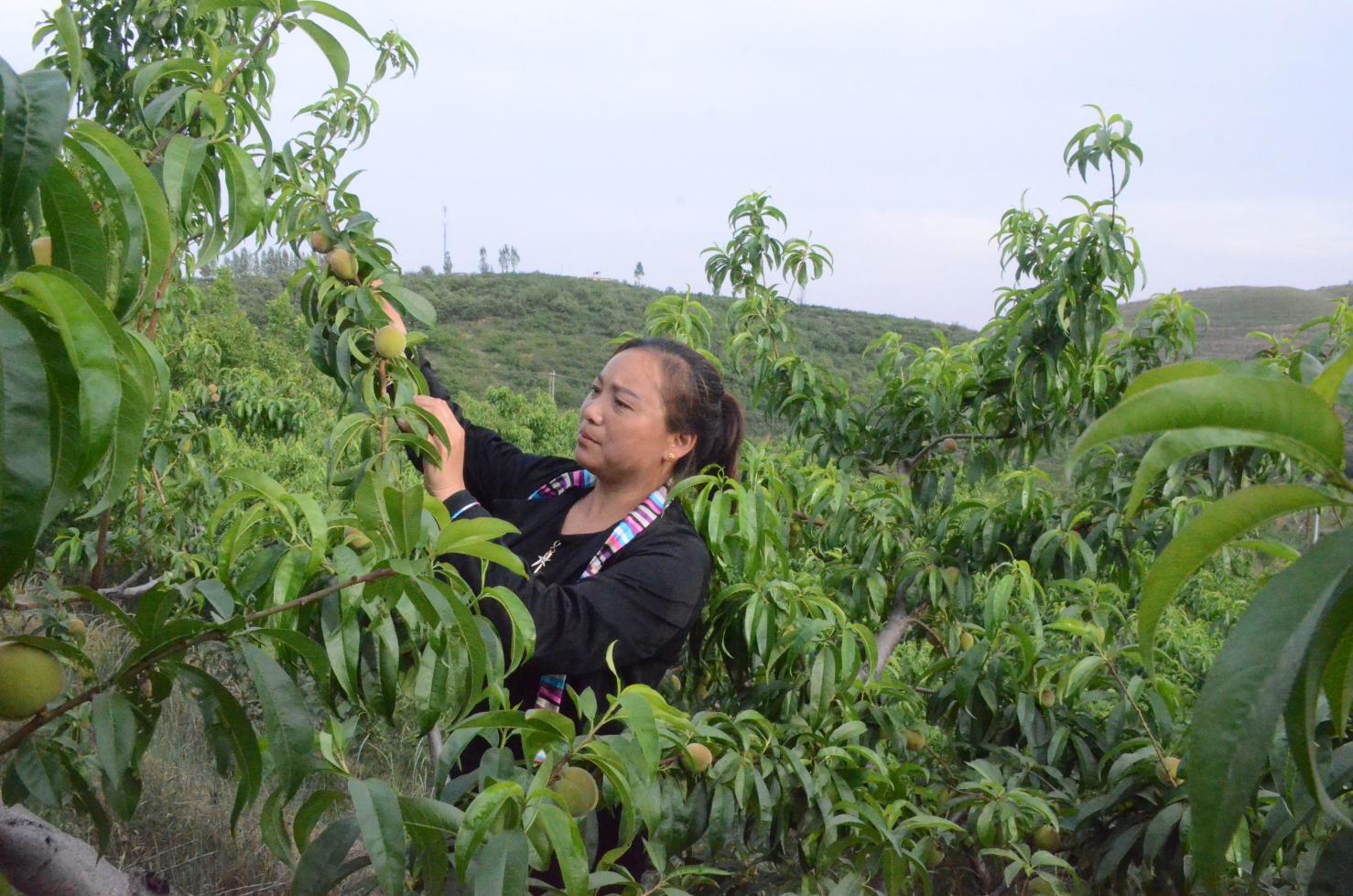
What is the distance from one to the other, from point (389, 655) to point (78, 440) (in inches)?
24.7

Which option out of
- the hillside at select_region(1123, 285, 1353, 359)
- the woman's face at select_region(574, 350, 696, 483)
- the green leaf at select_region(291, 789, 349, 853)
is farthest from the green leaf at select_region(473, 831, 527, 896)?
the hillside at select_region(1123, 285, 1353, 359)

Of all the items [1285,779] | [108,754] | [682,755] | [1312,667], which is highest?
[1312,667]

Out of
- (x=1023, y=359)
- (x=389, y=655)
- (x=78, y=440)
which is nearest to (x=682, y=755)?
(x=389, y=655)

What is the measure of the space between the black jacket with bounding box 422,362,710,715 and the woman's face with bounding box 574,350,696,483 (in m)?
0.12

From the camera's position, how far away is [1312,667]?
1.56 ft

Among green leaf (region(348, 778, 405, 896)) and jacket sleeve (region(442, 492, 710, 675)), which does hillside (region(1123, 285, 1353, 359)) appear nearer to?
jacket sleeve (region(442, 492, 710, 675))

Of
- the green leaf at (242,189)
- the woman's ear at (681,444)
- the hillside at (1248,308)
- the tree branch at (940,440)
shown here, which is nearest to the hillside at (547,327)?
the hillside at (1248,308)

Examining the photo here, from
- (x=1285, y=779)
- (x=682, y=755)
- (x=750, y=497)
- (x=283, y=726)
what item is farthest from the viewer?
(x=750, y=497)

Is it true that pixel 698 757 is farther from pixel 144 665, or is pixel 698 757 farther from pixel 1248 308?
pixel 1248 308

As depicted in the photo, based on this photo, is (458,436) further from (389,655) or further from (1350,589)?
(1350,589)

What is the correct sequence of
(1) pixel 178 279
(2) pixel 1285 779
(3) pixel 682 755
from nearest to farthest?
(2) pixel 1285 779 < (3) pixel 682 755 < (1) pixel 178 279

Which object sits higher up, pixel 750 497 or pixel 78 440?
pixel 78 440

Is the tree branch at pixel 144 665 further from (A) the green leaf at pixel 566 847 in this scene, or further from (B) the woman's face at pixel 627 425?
(B) the woman's face at pixel 627 425

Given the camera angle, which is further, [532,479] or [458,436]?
[532,479]
